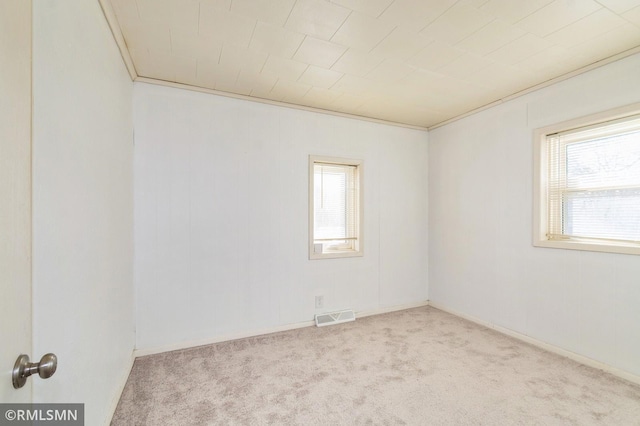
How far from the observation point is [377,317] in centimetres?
365

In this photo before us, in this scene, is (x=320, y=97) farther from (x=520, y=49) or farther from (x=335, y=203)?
(x=520, y=49)

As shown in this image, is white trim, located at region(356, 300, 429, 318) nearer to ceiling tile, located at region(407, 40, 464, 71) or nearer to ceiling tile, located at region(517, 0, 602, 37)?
ceiling tile, located at region(407, 40, 464, 71)

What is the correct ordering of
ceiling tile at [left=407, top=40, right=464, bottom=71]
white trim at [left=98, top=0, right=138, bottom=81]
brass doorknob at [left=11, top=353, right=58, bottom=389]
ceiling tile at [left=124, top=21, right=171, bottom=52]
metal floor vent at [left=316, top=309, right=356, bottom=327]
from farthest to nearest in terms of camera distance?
metal floor vent at [left=316, top=309, right=356, bottom=327] < ceiling tile at [left=407, top=40, right=464, bottom=71] < ceiling tile at [left=124, top=21, right=171, bottom=52] < white trim at [left=98, top=0, right=138, bottom=81] < brass doorknob at [left=11, top=353, right=58, bottom=389]

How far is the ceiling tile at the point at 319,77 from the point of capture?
253 cm

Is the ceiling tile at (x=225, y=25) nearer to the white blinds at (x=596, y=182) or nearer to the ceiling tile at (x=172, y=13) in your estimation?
the ceiling tile at (x=172, y=13)

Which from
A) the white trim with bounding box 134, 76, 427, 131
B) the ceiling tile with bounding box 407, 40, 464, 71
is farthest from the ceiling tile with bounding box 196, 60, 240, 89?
the ceiling tile with bounding box 407, 40, 464, 71

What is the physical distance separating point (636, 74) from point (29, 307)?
3.83m

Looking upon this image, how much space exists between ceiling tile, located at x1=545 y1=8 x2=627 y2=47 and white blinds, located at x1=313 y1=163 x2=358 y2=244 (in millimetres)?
2224

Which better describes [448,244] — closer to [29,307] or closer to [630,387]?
[630,387]

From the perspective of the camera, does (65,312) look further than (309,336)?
No

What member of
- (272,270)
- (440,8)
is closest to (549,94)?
(440,8)

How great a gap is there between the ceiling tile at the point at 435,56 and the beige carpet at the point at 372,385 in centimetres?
259

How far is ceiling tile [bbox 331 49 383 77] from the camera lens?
230cm

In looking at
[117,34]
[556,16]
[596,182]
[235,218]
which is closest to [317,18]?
[117,34]
